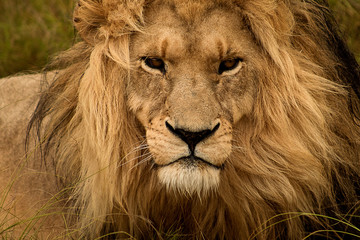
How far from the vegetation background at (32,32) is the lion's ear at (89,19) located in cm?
248

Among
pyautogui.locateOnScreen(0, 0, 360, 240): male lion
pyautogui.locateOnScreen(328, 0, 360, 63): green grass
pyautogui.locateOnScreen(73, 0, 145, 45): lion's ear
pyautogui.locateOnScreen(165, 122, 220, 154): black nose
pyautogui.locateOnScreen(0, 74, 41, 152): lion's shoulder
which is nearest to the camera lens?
pyautogui.locateOnScreen(165, 122, 220, 154): black nose

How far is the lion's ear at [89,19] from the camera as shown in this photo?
9.94ft

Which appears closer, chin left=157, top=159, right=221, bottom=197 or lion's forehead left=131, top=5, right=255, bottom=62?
chin left=157, top=159, right=221, bottom=197

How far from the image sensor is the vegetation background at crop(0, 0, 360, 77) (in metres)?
5.84

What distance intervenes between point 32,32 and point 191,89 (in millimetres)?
3681

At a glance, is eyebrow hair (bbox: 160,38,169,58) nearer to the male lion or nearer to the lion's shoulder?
the male lion

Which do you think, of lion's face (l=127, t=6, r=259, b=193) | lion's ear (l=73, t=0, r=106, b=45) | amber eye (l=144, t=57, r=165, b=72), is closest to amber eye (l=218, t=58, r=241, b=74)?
lion's face (l=127, t=6, r=259, b=193)

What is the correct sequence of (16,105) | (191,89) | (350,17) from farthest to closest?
(350,17)
(16,105)
(191,89)

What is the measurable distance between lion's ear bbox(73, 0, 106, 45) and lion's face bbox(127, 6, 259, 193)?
0.69 ft

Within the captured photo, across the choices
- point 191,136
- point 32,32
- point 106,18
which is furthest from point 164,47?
point 32,32

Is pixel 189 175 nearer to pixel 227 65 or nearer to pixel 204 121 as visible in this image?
pixel 204 121

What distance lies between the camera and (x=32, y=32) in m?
6.09

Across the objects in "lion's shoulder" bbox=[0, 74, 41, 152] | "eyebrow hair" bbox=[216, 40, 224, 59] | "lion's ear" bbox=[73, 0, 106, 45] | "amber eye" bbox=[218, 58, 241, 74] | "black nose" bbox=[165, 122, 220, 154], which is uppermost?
"lion's ear" bbox=[73, 0, 106, 45]

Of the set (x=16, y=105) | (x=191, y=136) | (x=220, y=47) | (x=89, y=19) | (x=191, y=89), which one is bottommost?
(x=16, y=105)
